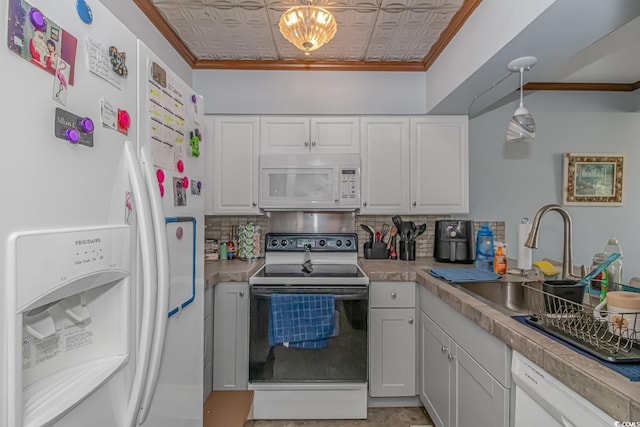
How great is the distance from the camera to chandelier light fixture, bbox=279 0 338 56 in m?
1.54

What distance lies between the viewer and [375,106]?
274 centimetres

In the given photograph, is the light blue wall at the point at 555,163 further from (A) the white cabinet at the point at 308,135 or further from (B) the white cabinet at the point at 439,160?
(A) the white cabinet at the point at 308,135

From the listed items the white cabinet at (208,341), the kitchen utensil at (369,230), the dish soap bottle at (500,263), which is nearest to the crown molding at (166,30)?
the white cabinet at (208,341)

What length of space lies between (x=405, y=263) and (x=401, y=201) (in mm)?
475

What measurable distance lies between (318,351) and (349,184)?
1.17 m

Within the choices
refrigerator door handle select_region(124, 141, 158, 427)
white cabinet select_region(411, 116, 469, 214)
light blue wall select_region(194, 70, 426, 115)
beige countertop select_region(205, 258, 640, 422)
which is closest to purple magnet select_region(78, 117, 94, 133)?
refrigerator door handle select_region(124, 141, 158, 427)

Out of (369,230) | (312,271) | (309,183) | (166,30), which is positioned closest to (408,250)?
(369,230)

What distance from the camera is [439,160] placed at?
2699mm

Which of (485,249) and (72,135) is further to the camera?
(485,249)

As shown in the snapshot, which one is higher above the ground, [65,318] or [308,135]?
[308,135]

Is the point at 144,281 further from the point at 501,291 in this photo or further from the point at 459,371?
the point at 501,291

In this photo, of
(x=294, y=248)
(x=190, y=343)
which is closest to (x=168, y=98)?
(x=190, y=343)

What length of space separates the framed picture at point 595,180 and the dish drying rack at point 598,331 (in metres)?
2.15

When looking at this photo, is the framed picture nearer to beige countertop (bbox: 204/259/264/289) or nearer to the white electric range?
the white electric range
